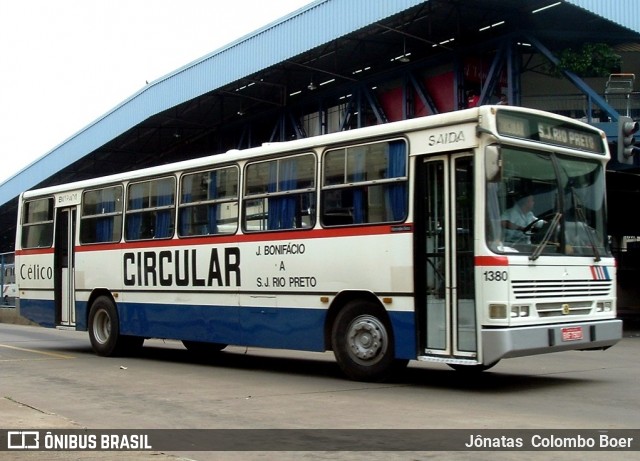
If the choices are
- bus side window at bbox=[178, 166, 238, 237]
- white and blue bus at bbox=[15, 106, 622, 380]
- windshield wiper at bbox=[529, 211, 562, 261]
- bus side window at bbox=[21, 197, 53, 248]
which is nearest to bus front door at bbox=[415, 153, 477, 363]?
white and blue bus at bbox=[15, 106, 622, 380]

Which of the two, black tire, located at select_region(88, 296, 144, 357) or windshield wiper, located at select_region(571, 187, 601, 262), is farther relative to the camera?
black tire, located at select_region(88, 296, 144, 357)

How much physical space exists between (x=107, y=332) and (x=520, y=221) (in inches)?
342

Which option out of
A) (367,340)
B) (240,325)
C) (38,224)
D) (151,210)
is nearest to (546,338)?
(367,340)

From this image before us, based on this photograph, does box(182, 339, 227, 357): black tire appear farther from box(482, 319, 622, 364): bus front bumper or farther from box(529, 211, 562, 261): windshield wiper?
box(529, 211, 562, 261): windshield wiper

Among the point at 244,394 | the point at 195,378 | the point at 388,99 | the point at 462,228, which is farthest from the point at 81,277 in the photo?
the point at 388,99

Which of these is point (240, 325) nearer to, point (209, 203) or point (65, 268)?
point (209, 203)

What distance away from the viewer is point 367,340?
1077cm

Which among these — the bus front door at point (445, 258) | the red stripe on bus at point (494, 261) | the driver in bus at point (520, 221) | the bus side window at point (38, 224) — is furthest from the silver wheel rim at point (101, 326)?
the driver in bus at point (520, 221)

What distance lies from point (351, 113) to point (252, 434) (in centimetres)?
2540

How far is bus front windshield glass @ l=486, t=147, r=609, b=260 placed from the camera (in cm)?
962

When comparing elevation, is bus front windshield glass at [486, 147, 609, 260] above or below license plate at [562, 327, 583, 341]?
above

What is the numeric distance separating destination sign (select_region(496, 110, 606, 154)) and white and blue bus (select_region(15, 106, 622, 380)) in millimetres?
22

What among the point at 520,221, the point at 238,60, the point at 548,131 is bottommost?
the point at 520,221

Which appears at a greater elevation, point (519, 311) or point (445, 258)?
point (445, 258)
